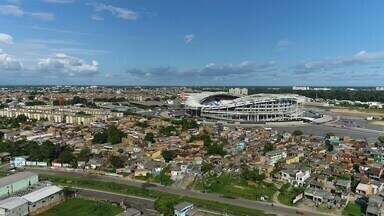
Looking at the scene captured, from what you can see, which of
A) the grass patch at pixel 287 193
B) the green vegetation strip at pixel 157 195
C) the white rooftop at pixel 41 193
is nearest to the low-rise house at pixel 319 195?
the grass patch at pixel 287 193

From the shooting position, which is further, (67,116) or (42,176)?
(67,116)

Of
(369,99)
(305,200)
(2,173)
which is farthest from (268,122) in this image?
(369,99)

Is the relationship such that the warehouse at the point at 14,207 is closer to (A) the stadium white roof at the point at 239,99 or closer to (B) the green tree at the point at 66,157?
(B) the green tree at the point at 66,157

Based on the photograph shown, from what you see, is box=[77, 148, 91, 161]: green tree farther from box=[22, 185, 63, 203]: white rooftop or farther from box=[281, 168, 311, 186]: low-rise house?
box=[281, 168, 311, 186]: low-rise house

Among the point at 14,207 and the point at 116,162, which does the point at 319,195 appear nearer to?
the point at 116,162

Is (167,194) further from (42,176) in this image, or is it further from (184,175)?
(42,176)
